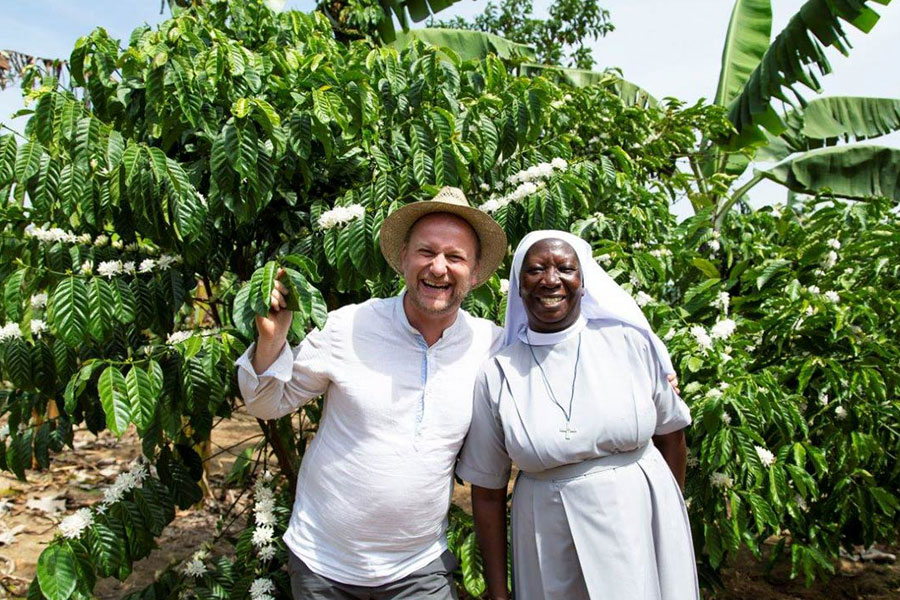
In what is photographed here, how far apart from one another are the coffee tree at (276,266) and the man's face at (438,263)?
288 millimetres

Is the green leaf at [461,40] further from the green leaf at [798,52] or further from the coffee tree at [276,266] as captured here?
the coffee tree at [276,266]

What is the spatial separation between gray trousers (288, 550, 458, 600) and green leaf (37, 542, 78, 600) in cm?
79

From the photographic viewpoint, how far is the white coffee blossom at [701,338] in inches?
107

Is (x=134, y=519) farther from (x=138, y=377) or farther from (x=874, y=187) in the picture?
(x=874, y=187)

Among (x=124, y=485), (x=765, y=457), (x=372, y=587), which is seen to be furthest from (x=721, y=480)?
(x=124, y=485)

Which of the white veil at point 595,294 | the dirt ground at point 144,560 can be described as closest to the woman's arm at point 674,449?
the white veil at point 595,294

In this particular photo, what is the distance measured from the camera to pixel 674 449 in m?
2.25

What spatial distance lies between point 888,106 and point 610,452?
8199 millimetres

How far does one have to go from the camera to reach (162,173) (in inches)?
88.2

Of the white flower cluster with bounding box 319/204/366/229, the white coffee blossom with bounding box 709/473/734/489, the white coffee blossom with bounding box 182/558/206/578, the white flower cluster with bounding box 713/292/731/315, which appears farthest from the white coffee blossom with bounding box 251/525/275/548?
the white flower cluster with bounding box 713/292/731/315

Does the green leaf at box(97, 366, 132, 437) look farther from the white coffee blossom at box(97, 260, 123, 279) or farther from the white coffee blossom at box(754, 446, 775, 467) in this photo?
the white coffee blossom at box(754, 446, 775, 467)

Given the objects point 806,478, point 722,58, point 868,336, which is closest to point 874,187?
point 722,58

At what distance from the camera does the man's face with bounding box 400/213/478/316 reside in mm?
2053

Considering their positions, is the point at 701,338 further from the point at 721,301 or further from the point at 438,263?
the point at 438,263
